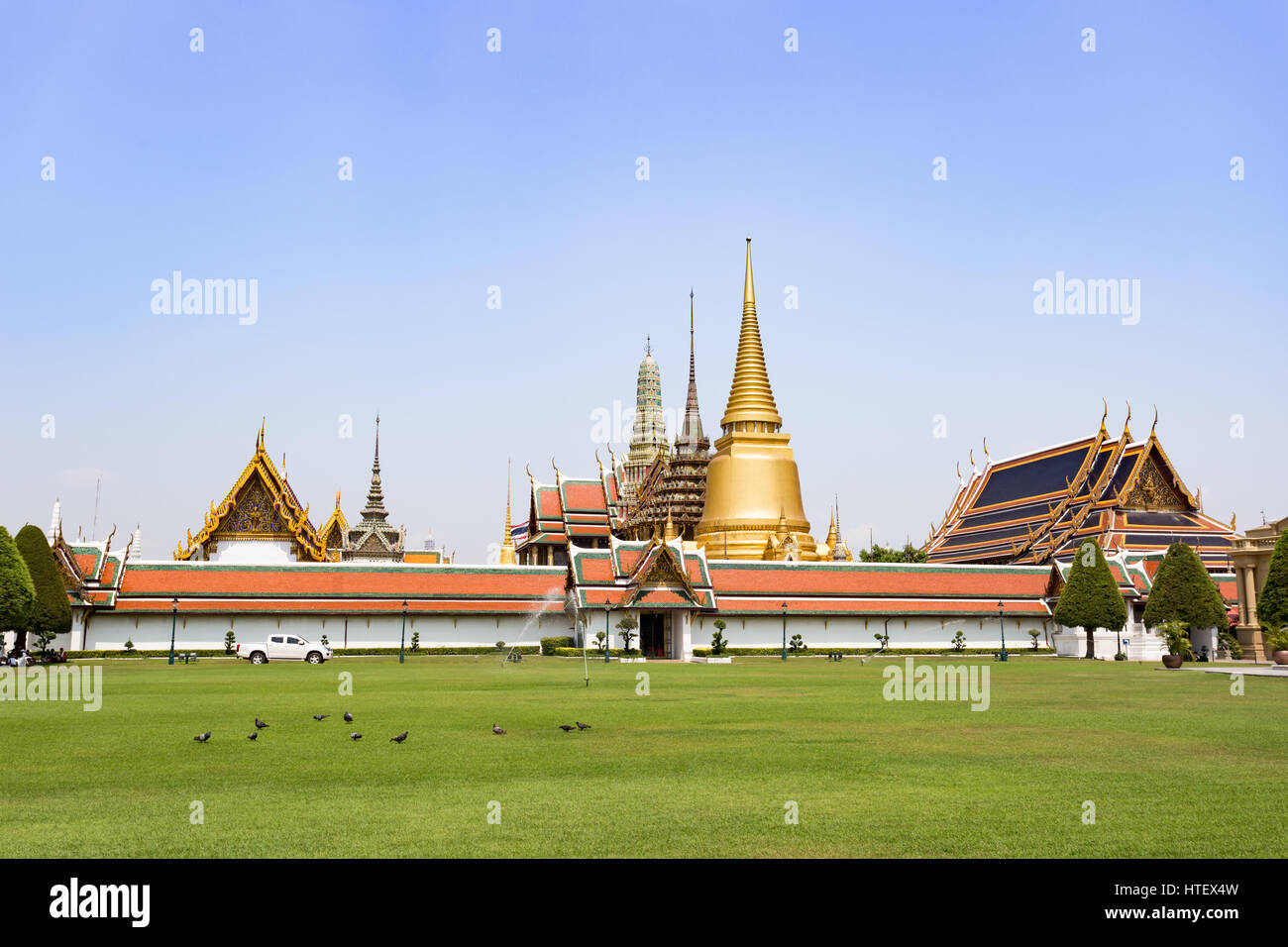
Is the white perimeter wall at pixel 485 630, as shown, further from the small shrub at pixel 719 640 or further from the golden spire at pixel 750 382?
the golden spire at pixel 750 382

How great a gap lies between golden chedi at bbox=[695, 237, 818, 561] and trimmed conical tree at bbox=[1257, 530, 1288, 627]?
32771mm

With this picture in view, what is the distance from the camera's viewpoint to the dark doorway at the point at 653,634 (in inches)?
2240

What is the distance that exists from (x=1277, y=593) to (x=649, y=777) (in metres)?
40.7

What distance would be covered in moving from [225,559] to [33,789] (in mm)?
50945

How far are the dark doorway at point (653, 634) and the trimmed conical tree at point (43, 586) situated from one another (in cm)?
2661

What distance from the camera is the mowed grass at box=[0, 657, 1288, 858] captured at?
920 centimetres

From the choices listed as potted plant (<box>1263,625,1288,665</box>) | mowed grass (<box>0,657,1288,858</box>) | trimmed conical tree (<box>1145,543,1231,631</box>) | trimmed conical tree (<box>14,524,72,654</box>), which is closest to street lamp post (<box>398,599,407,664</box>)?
trimmed conical tree (<box>14,524,72,654</box>)

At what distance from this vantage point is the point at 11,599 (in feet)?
128

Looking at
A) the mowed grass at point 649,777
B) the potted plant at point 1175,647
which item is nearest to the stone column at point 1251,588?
the potted plant at point 1175,647

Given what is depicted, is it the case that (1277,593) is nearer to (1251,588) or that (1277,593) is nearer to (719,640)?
(1251,588)

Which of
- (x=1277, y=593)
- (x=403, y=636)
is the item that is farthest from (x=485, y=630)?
(x=1277, y=593)

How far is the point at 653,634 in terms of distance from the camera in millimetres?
57281

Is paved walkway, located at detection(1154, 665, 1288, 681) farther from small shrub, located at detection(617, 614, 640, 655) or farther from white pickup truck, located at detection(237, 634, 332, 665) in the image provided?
white pickup truck, located at detection(237, 634, 332, 665)
